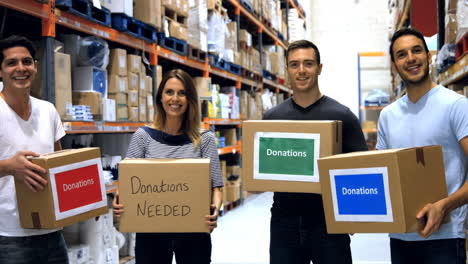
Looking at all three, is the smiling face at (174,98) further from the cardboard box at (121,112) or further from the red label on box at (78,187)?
the cardboard box at (121,112)

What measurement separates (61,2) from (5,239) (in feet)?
6.45

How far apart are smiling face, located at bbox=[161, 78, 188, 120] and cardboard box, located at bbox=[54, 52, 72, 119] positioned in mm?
1388

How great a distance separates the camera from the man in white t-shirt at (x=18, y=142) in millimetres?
2109

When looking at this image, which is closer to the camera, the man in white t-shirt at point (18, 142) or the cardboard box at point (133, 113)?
the man in white t-shirt at point (18, 142)

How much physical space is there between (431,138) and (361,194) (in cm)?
37

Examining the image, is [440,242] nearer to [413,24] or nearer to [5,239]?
[5,239]

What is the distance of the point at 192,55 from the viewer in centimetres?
623

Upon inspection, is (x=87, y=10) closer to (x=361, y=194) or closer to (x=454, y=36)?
(x=361, y=194)

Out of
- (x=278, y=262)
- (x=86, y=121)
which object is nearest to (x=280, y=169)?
(x=278, y=262)

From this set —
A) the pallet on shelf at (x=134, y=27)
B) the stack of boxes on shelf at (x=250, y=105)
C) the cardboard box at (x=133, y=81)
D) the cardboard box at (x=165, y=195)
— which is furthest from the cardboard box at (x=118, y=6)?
the stack of boxes on shelf at (x=250, y=105)

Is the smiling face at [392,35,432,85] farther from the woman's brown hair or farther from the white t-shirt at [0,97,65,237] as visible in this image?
the white t-shirt at [0,97,65,237]

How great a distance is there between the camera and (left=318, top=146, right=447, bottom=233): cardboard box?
1859mm

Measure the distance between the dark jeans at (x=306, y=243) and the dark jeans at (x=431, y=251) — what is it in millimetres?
250

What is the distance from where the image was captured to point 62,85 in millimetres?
3584
